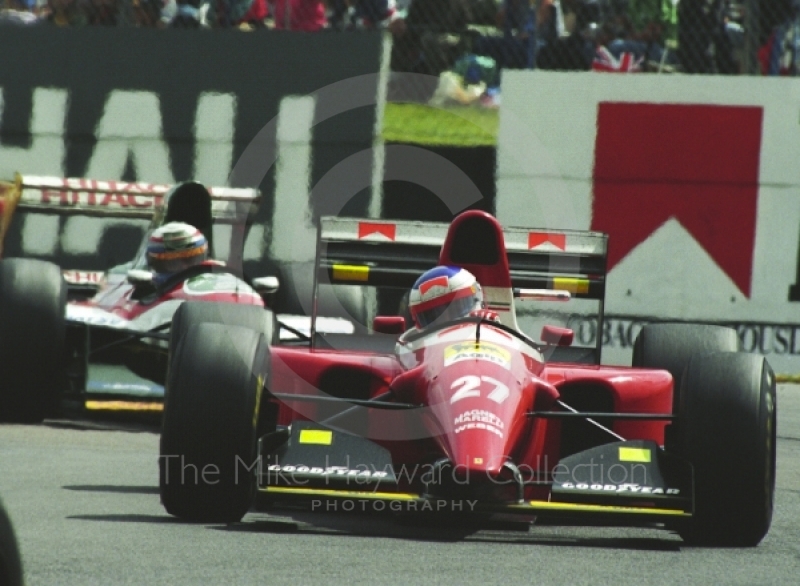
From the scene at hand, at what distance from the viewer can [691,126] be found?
476 inches

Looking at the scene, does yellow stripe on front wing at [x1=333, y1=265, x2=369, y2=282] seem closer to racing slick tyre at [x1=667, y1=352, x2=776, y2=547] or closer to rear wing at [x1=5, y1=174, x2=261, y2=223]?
racing slick tyre at [x1=667, y1=352, x2=776, y2=547]

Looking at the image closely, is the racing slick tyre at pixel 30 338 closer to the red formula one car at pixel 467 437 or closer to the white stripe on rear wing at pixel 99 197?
the white stripe on rear wing at pixel 99 197

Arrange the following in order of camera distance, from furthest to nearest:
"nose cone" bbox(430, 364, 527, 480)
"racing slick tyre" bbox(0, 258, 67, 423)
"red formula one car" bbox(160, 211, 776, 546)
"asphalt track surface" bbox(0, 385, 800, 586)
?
"racing slick tyre" bbox(0, 258, 67, 423)
"red formula one car" bbox(160, 211, 776, 546)
"nose cone" bbox(430, 364, 527, 480)
"asphalt track surface" bbox(0, 385, 800, 586)

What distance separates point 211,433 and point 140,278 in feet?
14.3

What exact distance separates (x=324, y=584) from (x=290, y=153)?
27.2 ft

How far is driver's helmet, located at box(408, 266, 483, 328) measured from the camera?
6574 mm

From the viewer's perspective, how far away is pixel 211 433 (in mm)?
5656

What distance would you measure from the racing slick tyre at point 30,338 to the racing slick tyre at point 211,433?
3.36 m

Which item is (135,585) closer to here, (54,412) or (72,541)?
(72,541)

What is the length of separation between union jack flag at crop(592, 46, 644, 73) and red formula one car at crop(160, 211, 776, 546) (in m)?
6.62

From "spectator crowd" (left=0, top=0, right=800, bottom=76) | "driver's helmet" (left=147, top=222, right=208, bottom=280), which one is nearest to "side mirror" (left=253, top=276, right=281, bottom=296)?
"driver's helmet" (left=147, top=222, right=208, bottom=280)

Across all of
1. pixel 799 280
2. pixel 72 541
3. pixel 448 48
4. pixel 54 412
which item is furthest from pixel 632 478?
pixel 448 48

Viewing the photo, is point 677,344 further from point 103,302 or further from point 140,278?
point 103,302

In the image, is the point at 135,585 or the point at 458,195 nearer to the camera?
the point at 135,585
